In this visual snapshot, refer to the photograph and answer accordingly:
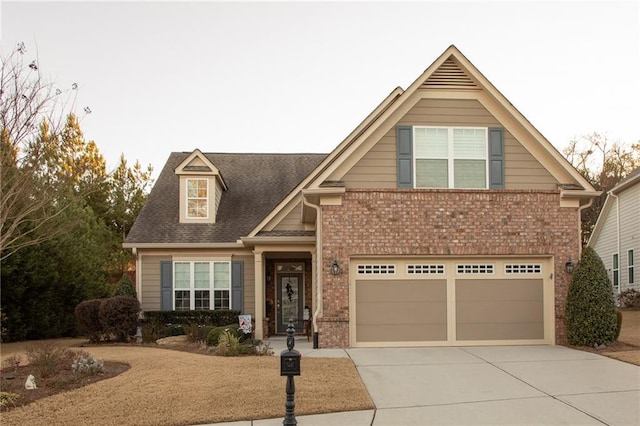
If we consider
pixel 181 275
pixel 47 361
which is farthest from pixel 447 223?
pixel 181 275

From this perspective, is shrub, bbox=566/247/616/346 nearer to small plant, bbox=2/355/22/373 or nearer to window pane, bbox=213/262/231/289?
window pane, bbox=213/262/231/289

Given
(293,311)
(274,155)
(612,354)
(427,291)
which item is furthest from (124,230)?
(612,354)

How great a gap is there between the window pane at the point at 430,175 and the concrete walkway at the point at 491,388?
391 centimetres

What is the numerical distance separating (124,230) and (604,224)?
25.0 meters

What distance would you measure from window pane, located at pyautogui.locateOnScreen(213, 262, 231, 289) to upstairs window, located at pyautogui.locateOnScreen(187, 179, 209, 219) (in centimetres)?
189

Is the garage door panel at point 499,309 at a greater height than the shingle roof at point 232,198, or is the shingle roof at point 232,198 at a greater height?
the shingle roof at point 232,198

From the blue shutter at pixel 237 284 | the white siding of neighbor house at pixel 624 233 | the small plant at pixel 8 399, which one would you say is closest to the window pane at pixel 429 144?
the blue shutter at pixel 237 284

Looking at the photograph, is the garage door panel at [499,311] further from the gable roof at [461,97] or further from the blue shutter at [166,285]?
the blue shutter at [166,285]

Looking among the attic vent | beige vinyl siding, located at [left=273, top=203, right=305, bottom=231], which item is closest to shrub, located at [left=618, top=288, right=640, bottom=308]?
the attic vent

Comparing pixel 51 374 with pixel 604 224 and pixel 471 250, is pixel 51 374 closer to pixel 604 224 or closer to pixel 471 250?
pixel 471 250

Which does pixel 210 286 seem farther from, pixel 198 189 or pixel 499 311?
pixel 499 311

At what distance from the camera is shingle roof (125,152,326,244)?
2003cm

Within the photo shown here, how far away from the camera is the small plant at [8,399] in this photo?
365 inches

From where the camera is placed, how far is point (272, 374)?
10.9 metres
